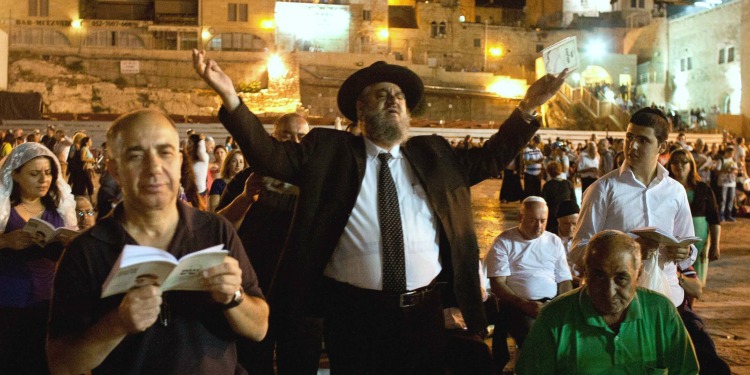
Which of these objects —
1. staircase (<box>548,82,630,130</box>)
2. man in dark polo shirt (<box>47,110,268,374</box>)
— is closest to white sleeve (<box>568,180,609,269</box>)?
man in dark polo shirt (<box>47,110,268,374</box>)

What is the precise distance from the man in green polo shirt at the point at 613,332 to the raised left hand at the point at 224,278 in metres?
1.56

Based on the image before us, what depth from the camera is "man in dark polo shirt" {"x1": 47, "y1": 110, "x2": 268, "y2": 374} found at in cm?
219

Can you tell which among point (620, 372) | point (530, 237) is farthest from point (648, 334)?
point (530, 237)

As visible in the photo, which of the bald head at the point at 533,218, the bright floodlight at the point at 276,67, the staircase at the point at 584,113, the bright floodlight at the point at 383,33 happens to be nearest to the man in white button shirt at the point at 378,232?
the bald head at the point at 533,218

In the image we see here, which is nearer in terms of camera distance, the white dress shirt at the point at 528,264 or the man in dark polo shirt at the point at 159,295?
the man in dark polo shirt at the point at 159,295

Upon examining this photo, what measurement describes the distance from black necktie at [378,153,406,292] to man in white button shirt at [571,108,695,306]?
129cm

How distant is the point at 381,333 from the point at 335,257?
1.38 ft

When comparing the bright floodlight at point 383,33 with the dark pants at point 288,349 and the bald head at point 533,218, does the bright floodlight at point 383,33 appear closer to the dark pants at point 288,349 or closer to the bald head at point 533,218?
the bald head at point 533,218

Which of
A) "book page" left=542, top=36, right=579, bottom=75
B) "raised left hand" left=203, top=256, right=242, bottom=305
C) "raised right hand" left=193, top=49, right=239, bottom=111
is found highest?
"book page" left=542, top=36, right=579, bottom=75

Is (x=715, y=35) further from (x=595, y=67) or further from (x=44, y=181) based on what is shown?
(x=44, y=181)

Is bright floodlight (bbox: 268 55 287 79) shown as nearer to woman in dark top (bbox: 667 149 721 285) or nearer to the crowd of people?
woman in dark top (bbox: 667 149 721 285)

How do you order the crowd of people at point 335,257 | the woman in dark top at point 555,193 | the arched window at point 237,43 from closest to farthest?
1. the crowd of people at point 335,257
2. the woman in dark top at point 555,193
3. the arched window at point 237,43

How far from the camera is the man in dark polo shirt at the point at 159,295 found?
2193 mm

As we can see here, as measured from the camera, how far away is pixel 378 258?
331cm
